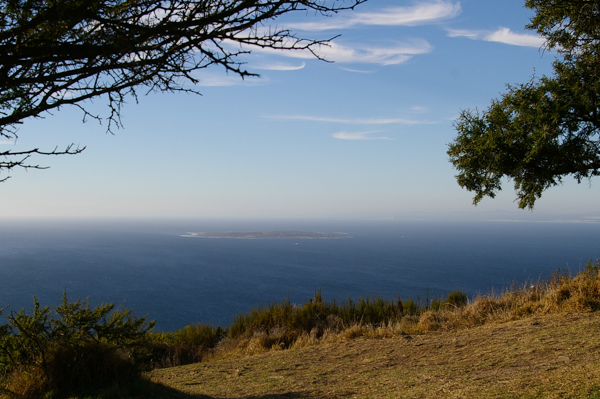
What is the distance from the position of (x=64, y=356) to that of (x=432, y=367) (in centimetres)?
462

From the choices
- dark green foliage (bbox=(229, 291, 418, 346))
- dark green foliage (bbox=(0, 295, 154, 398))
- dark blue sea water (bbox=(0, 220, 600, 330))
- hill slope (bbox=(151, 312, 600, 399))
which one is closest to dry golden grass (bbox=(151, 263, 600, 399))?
hill slope (bbox=(151, 312, 600, 399))

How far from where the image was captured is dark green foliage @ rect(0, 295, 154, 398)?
185 inches

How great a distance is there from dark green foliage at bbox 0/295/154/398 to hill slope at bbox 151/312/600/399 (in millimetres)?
799

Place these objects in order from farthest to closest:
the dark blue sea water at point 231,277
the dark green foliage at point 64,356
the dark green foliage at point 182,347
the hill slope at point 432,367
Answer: the dark blue sea water at point 231,277, the dark green foliage at point 182,347, the dark green foliage at point 64,356, the hill slope at point 432,367

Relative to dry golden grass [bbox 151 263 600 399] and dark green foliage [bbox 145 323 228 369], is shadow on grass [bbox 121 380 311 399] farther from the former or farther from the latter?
dark green foliage [bbox 145 323 228 369]

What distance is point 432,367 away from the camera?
17.4ft

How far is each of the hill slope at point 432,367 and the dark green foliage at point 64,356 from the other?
0.80m

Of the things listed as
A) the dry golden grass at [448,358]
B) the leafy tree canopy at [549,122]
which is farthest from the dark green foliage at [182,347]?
the leafy tree canopy at [549,122]

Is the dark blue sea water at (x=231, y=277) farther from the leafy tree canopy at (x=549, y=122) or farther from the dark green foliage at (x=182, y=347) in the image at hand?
the leafy tree canopy at (x=549, y=122)

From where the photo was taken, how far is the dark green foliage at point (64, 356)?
4709 millimetres

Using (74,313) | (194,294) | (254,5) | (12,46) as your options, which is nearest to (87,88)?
(12,46)

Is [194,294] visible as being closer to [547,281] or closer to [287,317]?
[287,317]

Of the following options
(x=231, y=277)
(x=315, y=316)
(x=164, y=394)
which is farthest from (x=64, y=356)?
(x=231, y=277)

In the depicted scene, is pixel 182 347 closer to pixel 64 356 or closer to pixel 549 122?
pixel 64 356
